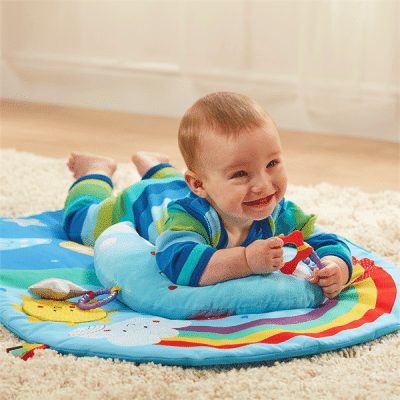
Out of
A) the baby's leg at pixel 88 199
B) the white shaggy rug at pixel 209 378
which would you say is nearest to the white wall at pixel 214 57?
the baby's leg at pixel 88 199

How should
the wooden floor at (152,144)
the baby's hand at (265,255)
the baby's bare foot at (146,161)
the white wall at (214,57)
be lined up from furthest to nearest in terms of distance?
the white wall at (214,57)
the wooden floor at (152,144)
the baby's bare foot at (146,161)
the baby's hand at (265,255)

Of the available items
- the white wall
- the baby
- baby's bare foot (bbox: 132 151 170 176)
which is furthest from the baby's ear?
the white wall

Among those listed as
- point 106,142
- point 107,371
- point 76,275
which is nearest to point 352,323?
point 107,371

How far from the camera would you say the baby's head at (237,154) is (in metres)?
0.93

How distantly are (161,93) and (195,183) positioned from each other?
2.03 meters

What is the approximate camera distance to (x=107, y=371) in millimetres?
801

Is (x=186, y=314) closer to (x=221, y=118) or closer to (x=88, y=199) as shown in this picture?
(x=221, y=118)

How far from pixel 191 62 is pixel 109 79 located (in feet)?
1.62

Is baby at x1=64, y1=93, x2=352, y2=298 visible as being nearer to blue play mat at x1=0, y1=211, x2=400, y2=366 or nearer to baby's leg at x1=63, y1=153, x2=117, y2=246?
blue play mat at x1=0, y1=211, x2=400, y2=366

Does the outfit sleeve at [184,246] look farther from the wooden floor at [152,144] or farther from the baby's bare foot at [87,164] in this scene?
the wooden floor at [152,144]

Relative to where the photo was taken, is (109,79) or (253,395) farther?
(109,79)

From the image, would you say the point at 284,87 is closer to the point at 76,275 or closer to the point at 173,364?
the point at 76,275

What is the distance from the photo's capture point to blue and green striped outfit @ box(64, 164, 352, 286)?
3.17ft

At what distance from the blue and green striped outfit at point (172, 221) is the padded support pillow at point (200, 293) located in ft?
0.11
